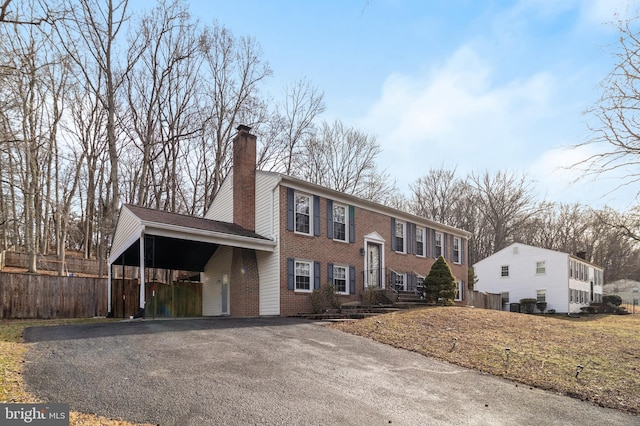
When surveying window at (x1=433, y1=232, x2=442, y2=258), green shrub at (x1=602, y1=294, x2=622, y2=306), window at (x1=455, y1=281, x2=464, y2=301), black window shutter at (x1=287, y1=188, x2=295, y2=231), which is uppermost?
black window shutter at (x1=287, y1=188, x2=295, y2=231)

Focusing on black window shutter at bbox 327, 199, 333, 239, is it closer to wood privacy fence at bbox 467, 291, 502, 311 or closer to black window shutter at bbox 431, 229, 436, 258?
black window shutter at bbox 431, 229, 436, 258

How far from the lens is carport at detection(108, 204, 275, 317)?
1224cm

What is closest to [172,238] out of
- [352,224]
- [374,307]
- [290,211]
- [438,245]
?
[290,211]

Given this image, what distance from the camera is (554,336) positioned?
41.9 feet

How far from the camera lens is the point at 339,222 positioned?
56.9ft

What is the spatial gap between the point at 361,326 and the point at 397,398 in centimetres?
581

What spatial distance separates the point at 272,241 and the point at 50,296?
8.33m

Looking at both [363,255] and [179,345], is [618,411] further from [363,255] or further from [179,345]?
[363,255]

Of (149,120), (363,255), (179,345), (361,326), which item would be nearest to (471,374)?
(361,326)

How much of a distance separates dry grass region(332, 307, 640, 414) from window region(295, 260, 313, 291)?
3154 millimetres

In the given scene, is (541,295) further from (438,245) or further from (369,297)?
(369,297)

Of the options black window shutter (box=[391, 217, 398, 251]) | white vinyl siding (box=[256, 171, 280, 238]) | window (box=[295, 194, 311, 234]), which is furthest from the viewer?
black window shutter (box=[391, 217, 398, 251])

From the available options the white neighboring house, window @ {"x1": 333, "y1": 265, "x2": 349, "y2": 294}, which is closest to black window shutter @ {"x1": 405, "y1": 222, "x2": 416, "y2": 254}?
window @ {"x1": 333, "y1": 265, "x2": 349, "y2": 294}

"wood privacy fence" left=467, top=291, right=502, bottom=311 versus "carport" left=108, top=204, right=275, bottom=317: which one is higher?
"carport" left=108, top=204, right=275, bottom=317
